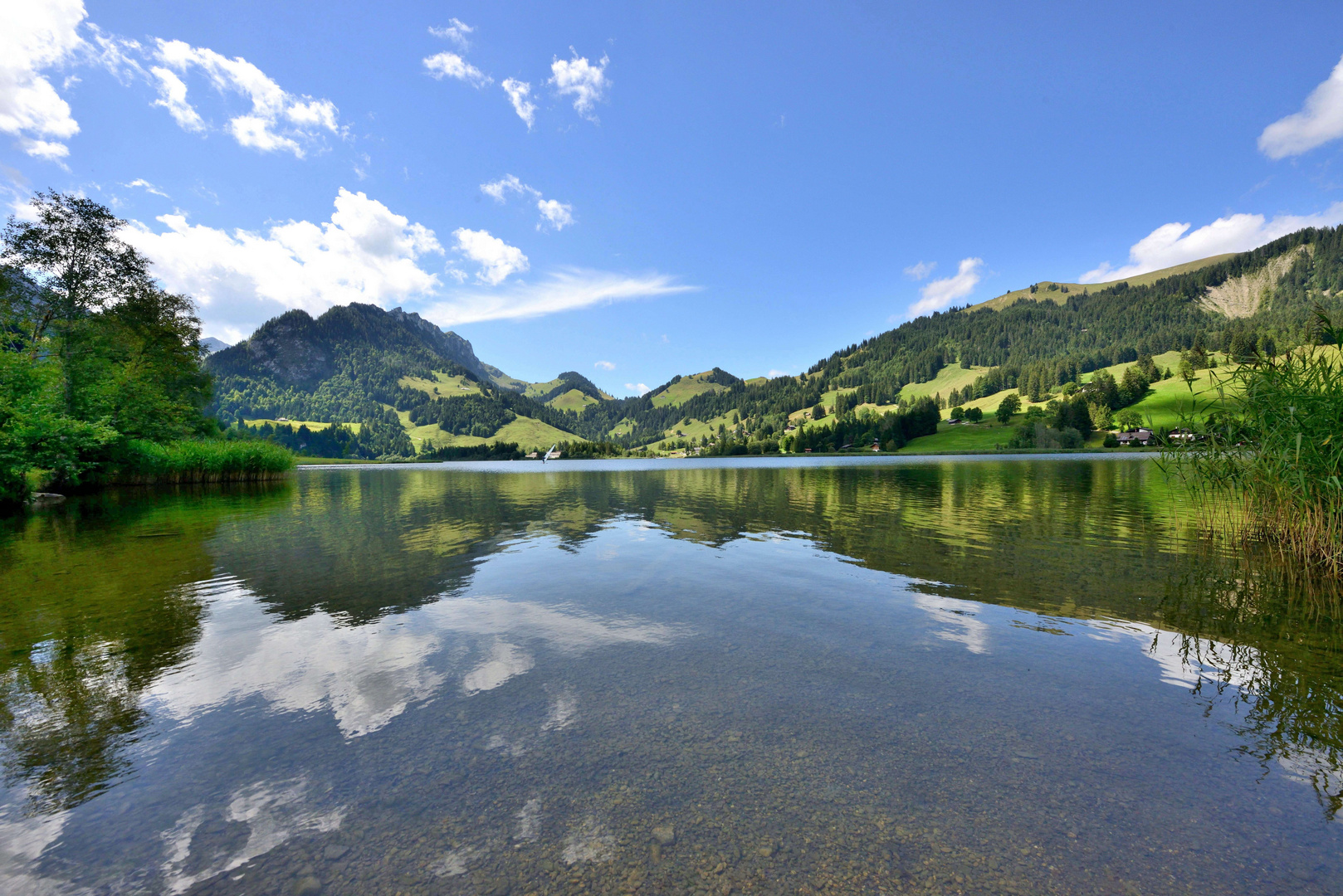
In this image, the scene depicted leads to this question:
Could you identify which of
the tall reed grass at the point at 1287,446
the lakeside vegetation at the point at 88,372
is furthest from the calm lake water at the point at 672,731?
the lakeside vegetation at the point at 88,372

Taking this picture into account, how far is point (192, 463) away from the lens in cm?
5800

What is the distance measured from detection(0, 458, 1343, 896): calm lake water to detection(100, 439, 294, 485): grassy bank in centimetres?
4738

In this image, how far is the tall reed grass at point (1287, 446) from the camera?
1553cm

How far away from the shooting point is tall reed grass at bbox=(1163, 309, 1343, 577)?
15.5m

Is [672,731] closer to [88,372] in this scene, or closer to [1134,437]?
[88,372]

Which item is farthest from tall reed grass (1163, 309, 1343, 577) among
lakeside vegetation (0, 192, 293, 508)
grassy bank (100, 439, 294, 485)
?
grassy bank (100, 439, 294, 485)

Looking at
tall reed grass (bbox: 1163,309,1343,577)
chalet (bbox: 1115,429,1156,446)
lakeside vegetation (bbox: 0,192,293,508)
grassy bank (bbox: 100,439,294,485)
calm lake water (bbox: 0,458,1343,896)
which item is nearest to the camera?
calm lake water (bbox: 0,458,1343,896)

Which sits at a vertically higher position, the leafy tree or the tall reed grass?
the leafy tree

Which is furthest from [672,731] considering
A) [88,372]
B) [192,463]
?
[192,463]

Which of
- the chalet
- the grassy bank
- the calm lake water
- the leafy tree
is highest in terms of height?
the leafy tree

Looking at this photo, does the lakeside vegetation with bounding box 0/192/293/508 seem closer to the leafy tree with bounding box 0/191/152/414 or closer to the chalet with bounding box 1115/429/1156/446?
the leafy tree with bounding box 0/191/152/414

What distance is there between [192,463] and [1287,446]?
82440 mm

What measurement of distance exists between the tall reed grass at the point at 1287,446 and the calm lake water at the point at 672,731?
215 centimetres

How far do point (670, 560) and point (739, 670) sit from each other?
10.7 meters
